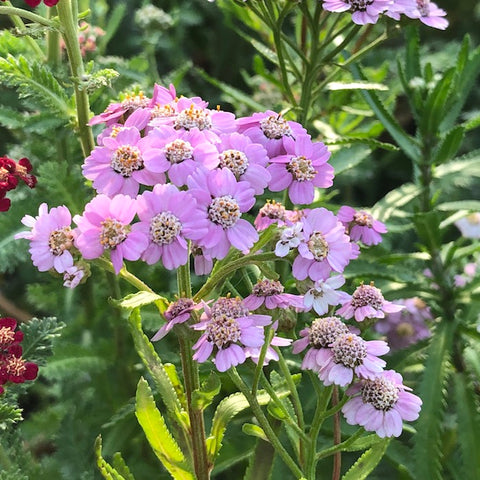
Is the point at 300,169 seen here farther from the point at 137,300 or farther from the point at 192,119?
the point at 137,300

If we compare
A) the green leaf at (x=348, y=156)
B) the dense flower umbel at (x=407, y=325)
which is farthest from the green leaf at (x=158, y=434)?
the dense flower umbel at (x=407, y=325)

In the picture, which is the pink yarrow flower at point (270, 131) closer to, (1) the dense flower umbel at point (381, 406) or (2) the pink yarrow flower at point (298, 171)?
(2) the pink yarrow flower at point (298, 171)

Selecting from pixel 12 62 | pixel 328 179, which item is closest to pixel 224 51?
pixel 12 62

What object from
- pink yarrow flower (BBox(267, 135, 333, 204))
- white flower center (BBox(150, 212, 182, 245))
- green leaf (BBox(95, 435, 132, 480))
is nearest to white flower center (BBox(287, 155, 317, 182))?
pink yarrow flower (BBox(267, 135, 333, 204))

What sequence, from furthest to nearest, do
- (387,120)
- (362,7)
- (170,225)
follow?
1. (387,120)
2. (362,7)
3. (170,225)

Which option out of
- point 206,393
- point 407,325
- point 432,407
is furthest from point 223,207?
point 407,325
